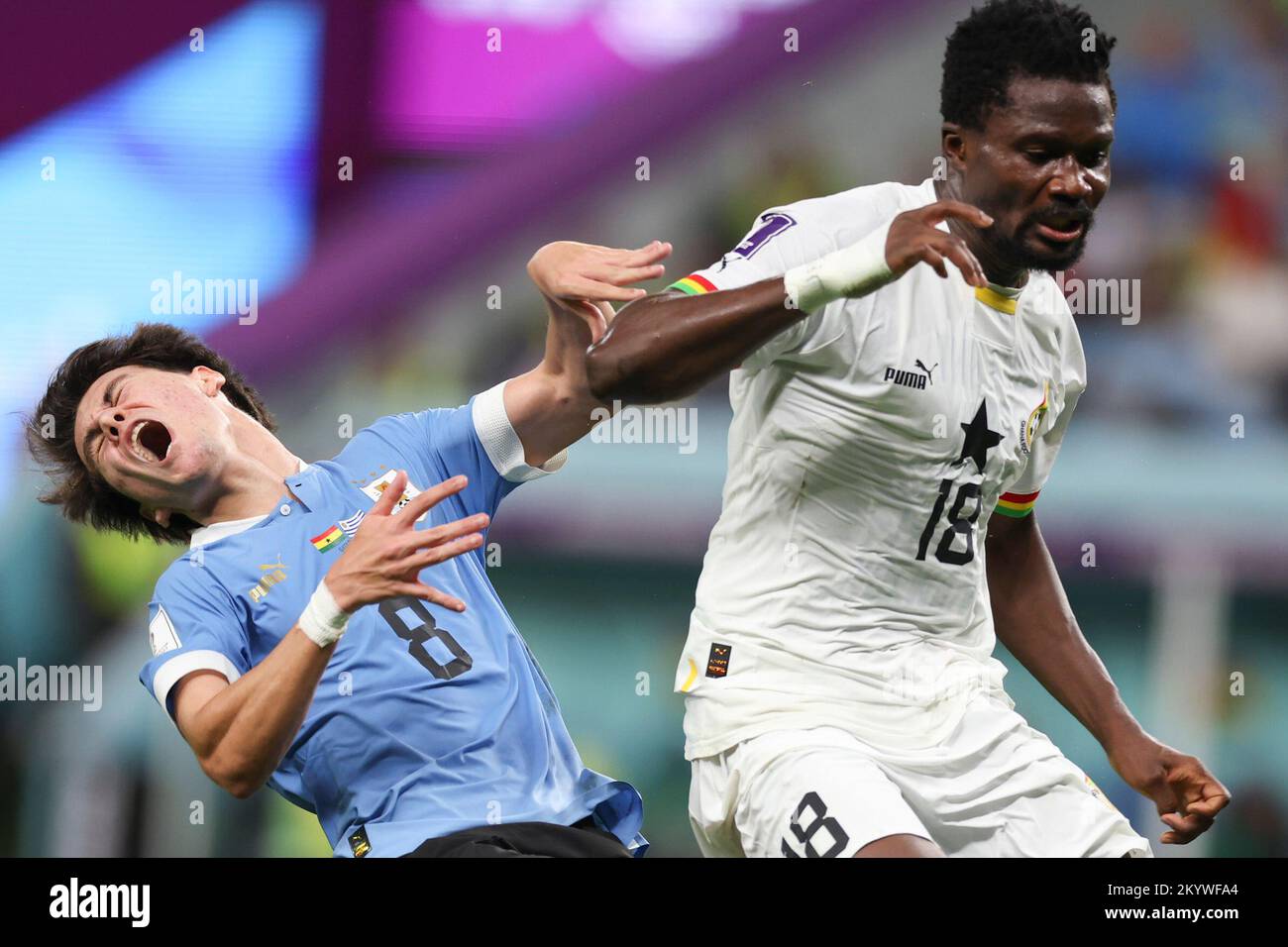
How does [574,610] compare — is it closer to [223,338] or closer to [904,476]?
[223,338]

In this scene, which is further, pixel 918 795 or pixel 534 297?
pixel 534 297

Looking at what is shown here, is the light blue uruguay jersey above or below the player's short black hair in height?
below

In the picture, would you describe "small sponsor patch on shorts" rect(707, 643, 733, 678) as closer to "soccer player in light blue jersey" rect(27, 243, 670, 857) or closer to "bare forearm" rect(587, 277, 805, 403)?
"soccer player in light blue jersey" rect(27, 243, 670, 857)

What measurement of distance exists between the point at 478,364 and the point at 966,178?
7.20 feet

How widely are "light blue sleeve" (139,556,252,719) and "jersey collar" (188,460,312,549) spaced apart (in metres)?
0.11

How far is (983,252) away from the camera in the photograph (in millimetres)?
2590

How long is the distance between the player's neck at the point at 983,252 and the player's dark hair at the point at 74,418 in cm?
158

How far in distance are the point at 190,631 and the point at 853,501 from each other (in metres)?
1.16

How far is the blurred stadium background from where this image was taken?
13.7 ft

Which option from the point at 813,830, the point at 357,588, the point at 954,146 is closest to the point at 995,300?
the point at 954,146

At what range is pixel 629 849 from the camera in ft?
9.07

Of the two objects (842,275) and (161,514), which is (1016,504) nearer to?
(842,275)

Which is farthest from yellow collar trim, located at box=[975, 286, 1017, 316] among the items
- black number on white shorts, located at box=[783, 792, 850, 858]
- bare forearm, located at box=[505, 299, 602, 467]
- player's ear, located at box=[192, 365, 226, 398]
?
player's ear, located at box=[192, 365, 226, 398]
